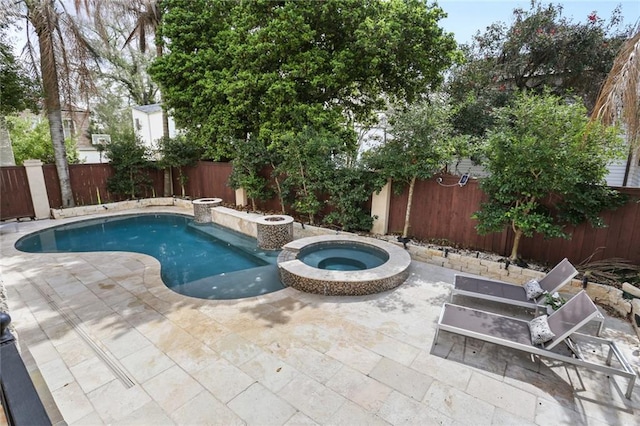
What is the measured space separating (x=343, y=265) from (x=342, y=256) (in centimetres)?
36

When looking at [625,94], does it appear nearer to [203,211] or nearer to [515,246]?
[515,246]

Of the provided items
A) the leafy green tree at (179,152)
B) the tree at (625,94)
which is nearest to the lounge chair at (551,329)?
the tree at (625,94)

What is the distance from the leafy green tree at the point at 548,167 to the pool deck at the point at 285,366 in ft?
6.58

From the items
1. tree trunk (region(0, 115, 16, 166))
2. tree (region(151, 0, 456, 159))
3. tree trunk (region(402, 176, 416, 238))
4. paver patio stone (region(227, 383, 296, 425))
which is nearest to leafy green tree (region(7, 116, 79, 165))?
tree trunk (region(0, 115, 16, 166))

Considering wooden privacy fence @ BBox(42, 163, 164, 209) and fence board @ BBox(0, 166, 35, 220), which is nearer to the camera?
fence board @ BBox(0, 166, 35, 220)

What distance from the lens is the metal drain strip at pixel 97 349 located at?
3591mm

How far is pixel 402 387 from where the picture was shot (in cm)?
348

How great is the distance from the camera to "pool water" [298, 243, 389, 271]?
7449 mm

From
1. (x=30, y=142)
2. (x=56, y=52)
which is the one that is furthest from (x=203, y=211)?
(x=30, y=142)

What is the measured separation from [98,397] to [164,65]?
12.0m

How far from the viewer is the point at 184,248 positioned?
9.31 metres

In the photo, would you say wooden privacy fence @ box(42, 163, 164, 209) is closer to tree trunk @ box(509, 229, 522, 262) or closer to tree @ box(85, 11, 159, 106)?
tree @ box(85, 11, 159, 106)

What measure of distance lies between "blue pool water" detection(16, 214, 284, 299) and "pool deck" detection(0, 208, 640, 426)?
0.97 m

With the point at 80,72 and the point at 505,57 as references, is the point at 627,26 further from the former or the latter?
the point at 80,72
